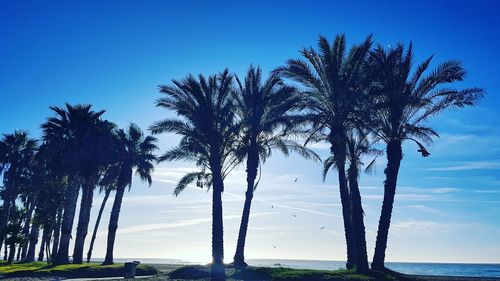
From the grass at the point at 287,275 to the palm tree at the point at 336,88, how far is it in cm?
342

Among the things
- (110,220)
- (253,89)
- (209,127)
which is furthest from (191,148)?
(110,220)

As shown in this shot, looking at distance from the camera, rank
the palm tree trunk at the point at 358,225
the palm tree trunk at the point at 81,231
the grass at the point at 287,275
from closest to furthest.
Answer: the grass at the point at 287,275, the palm tree trunk at the point at 358,225, the palm tree trunk at the point at 81,231

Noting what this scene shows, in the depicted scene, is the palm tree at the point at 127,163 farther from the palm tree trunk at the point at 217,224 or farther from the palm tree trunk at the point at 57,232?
the palm tree trunk at the point at 217,224

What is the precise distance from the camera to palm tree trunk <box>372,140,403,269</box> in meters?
26.0

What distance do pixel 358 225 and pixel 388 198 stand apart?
2533 mm

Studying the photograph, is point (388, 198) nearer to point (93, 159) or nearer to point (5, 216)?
point (93, 159)

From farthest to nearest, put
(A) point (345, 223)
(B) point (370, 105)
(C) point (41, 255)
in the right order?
(C) point (41, 255) < (A) point (345, 223) < (B) point (370, 105)

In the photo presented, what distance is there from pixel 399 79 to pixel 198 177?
63.3 ft

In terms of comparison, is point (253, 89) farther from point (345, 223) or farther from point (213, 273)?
point (213, 273)

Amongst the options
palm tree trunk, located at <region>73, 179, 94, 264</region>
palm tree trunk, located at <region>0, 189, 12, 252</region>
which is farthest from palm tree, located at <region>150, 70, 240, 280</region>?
palm tree trunk, located at <region>0, 189, 12, 252</region>

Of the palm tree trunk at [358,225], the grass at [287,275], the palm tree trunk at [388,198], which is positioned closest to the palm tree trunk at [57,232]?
the grass at [287,275]

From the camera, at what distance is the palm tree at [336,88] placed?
1084 inches

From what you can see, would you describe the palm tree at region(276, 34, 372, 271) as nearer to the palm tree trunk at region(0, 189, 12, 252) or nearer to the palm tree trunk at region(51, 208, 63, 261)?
the palm tree trunk at region(51, 208, 63, 261)

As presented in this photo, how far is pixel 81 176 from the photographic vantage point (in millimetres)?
40562
